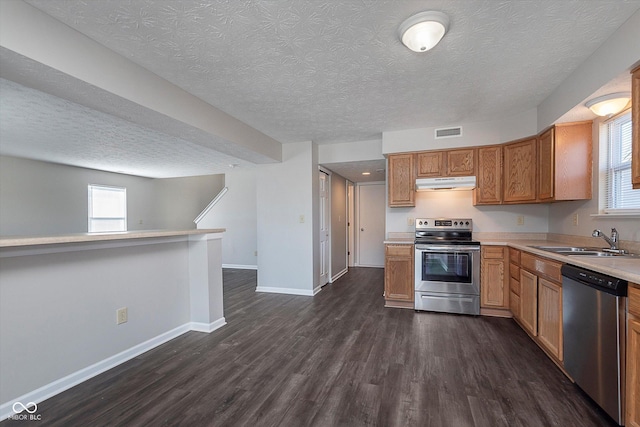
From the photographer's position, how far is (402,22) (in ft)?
5.71

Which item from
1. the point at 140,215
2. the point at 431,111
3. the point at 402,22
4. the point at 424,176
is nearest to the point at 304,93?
the point at 402,22

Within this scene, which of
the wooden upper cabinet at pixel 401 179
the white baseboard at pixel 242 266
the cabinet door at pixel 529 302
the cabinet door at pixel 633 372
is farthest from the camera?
the white baseboard at pixel 242 266

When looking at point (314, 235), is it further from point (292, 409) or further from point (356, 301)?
point (292, 409)

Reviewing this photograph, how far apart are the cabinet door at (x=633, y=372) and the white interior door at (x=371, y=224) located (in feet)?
16.7

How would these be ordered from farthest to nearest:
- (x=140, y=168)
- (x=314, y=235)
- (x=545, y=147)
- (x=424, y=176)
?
(x=140, y=168), (x=314, y=235), (x=424, y=176), (x=545, y=147)

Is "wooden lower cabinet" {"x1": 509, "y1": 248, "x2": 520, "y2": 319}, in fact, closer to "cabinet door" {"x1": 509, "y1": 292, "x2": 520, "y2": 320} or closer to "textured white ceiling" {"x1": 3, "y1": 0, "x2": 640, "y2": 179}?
"cabinet door" {"x1": 509, "y1": 292, "x2": 520, "y2": 320}

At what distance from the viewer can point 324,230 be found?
16.8ft

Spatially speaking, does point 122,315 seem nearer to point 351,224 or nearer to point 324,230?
point 324,230

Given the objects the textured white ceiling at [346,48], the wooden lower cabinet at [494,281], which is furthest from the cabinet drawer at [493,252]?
the textured white ceiling at [346,48]

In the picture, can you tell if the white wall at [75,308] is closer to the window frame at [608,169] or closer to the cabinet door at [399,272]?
the cabinet door at [399,272]

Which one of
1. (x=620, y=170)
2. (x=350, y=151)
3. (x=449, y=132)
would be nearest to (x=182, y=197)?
(x=350, y=151)

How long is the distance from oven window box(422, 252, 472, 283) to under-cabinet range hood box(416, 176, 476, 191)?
0.91 metres

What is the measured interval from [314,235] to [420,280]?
1.72 metres

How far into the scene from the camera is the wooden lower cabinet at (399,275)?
3.76 m
